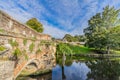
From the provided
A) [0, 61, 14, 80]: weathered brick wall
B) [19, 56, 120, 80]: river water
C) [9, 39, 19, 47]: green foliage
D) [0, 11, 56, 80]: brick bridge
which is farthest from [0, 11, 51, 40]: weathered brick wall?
[19, 56, 120, 80]: river water

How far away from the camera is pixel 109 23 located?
5634 cm

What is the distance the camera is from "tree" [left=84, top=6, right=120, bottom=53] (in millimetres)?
52812

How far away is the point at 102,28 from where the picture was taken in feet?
185

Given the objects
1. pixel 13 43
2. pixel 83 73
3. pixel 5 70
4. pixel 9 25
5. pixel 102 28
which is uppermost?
pixel 102 28

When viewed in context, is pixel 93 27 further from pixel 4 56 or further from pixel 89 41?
pixel 4 56

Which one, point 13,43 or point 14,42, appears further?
point 14,42

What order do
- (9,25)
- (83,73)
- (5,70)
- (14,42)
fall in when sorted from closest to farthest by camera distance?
(5,70) < (14,42) < (9,25) < (83,73)

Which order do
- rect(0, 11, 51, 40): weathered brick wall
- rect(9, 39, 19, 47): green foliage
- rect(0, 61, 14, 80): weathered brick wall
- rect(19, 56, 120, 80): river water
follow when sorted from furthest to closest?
rect(19, 56, 120, 80): river water, rect(0, 11, 51, 40): weathered brick wall, rect(9, 39, 19, 47): green foliage, rect(0, 61, 14, 80): weathered brick wall

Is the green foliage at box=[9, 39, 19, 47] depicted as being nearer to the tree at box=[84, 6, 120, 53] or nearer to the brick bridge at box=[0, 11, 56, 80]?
the brick bridge at box=[0, 11, 56, 80]

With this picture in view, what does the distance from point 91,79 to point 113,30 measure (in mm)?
38412

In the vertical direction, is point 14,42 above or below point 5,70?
above

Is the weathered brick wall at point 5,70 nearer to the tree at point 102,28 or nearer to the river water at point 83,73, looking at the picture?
the river water at point 83,73

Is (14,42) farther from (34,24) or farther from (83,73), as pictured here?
(34,24)

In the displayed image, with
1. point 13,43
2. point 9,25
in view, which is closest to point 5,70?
point 13,43
